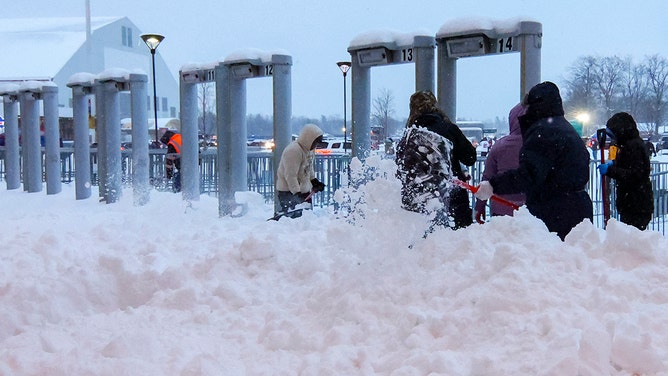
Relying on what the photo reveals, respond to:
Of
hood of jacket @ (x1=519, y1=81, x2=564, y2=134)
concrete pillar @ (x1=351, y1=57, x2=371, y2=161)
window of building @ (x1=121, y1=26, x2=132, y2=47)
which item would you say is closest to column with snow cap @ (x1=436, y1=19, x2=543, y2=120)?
concrete pillar @ (x1=351, y1=57, x2=371, y2=161)

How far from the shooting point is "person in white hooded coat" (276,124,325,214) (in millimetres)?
9305

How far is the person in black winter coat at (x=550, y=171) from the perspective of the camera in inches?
199

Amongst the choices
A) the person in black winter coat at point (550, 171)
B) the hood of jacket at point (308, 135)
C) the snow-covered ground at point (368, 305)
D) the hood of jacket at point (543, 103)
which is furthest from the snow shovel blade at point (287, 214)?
the hood of jacket at point (543, 103)

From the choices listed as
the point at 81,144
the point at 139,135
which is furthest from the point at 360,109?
the point at 81,144

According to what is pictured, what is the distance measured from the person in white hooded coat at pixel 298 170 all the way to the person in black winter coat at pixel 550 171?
4.22 meters

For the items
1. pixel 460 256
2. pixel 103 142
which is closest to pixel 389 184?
pixel 460 256

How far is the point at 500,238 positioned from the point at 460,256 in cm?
40

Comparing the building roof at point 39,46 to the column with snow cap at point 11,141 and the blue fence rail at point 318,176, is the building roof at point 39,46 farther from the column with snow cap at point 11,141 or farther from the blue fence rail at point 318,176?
the blue fence rail at point 318,176

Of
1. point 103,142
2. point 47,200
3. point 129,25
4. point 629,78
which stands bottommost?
point 47,200

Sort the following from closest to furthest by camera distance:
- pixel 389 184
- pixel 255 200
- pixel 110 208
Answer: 1. pixel 389 184
2. pixel 255 200
3. pixel 110 208

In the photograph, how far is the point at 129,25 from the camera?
2667 inches

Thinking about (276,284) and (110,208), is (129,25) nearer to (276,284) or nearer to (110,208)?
(110,208)

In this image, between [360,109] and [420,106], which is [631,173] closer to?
[420,106]

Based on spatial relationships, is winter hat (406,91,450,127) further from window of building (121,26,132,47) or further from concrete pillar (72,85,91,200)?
window of building (121,26,132,47)
